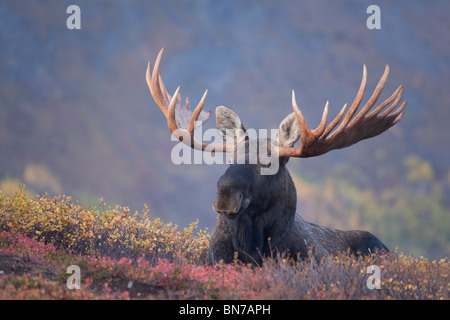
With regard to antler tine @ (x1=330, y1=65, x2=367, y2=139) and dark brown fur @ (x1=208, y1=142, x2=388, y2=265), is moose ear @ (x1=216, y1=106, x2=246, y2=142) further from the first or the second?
antler tine @ (x1=330, y1=65, x2=367, y2=139)

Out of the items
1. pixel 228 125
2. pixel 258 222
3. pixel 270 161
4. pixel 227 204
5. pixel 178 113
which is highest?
pixel 178 113

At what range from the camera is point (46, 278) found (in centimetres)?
631

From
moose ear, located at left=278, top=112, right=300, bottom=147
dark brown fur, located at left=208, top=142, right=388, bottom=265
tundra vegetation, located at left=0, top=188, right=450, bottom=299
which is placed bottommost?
tundra vegetation, located at left=0, top=188, right=450, bottom=299

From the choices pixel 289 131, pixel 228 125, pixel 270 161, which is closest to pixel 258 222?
pixel 270 161

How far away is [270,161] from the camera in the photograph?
7328mm

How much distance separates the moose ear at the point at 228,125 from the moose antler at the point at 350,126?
0.72m

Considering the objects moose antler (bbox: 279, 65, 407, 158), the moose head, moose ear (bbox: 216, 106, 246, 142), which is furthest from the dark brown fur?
moose ear (bbox: 216, 106, 246, 142)

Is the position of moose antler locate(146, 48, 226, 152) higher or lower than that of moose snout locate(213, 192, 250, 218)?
higher

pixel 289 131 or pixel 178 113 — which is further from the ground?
pixel 178 113

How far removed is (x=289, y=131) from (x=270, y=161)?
0.58 metres

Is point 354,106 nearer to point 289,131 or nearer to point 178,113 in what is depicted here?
point 289,131

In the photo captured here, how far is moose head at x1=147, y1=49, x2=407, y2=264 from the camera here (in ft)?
23.4

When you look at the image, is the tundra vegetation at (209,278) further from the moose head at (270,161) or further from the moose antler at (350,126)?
the moose antler at (350,126)
